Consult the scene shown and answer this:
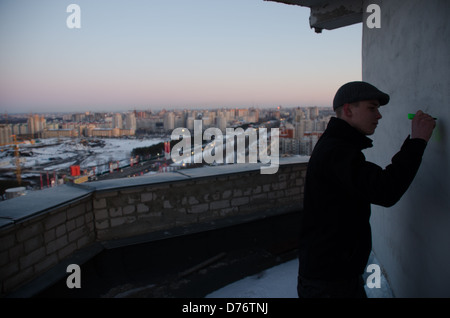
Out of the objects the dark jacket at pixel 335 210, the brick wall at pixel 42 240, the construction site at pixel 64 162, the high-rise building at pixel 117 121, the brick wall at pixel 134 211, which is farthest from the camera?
the high-rise building at pixel 117 121

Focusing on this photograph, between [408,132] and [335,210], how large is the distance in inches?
38.3

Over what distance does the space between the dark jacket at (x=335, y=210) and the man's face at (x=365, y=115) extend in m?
0.04

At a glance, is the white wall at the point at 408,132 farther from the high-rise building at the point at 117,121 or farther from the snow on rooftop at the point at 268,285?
the high-rise building at the point at 117,121

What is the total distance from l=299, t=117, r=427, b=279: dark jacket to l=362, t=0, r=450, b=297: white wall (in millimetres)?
354

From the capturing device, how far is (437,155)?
1.36 meters

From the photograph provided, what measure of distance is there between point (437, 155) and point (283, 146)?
4198 cm

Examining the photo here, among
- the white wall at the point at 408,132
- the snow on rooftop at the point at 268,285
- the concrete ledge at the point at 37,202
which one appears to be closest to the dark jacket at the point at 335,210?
the white wall at the point at 408,132

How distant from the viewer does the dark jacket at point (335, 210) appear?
3.78 feet

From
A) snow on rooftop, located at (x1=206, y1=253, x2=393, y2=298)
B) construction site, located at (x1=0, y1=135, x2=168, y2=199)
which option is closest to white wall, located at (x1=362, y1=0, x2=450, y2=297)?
snow on rooftop, located at (x1=206, y1=253, x2=393, y2=298)

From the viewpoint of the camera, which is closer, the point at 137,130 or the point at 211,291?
the point at 211,291

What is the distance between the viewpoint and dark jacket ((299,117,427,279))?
1151 millimetres

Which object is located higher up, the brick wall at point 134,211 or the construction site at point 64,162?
the brick wall at point 134,211

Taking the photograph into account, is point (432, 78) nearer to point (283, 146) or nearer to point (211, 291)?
point (211, 291)
